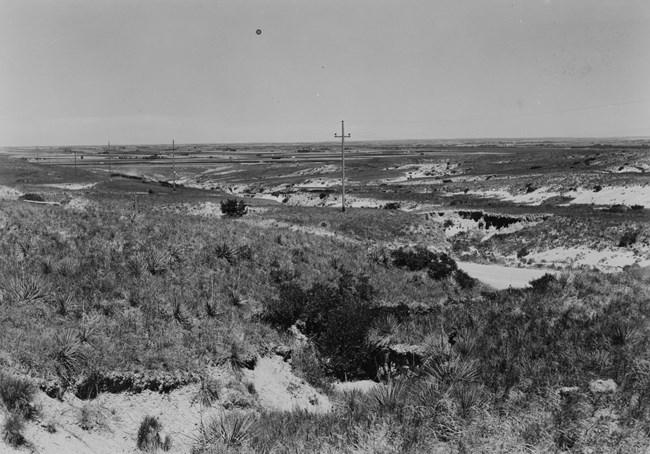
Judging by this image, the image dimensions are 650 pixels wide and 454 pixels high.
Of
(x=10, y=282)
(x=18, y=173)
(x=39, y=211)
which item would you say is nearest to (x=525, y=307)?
(x=10, y=282)

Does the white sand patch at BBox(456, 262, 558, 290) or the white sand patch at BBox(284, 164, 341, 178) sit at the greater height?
the white sand patch at BBox(284, 164, 341, 178)

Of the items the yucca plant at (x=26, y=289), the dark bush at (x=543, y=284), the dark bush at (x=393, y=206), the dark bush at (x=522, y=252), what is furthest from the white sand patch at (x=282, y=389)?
the dark bush at (x=393, y=206)

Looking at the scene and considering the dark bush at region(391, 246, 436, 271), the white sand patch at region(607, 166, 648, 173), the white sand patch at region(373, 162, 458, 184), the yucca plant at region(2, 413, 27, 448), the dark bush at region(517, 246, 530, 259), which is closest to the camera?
the yucca plant at region(2, 413, 27, 448)

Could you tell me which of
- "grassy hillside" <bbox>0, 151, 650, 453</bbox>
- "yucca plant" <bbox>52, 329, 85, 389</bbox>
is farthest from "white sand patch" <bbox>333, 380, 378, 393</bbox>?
"yucca plant" <bbox>52, 329, 85, 389</bbox>

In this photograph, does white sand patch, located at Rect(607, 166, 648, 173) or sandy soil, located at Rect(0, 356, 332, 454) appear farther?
white sand patch, located at Rect(607, 166, 648, 173)

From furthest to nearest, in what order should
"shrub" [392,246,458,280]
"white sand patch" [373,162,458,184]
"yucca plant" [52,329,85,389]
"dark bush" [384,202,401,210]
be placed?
"white sand patch" [373,162,458,184]
"dark bush" [384,202,401,210]
"shrub" [392,246,458,280]
"yucca plant" [52,329,85,389]

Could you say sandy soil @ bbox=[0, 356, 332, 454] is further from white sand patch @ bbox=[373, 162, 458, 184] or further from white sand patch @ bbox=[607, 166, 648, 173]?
white sand patch @ bbox=[373, 162, 458, 184]

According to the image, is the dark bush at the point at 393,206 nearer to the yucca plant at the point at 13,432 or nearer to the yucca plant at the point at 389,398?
the yucca plant at the point at 389,398

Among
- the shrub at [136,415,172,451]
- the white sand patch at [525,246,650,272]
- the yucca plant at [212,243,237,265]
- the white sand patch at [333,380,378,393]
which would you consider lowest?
the white sand patch at [525,246,650,272]
